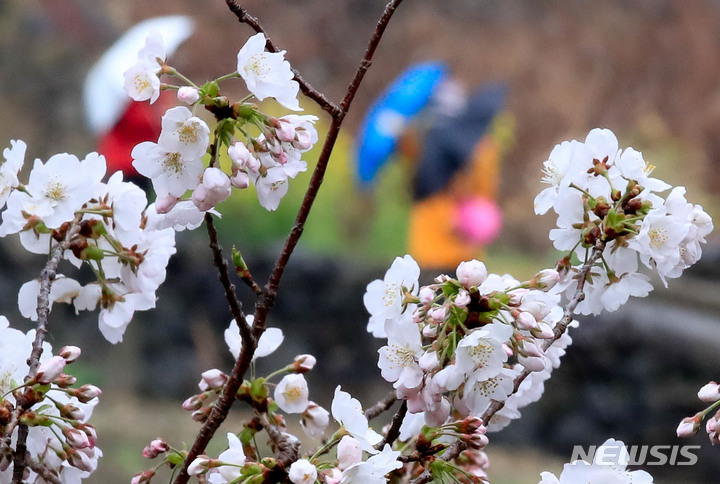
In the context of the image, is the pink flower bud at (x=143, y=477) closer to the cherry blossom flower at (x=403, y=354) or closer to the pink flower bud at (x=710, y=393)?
the cherry blossom flower at (x=403, y=354)

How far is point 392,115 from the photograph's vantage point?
4.29 meters

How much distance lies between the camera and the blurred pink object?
162 inches

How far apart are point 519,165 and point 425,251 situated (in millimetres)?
2086

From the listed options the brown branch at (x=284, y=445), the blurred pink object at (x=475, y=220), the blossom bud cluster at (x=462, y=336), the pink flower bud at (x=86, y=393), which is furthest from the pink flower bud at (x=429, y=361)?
the blurred pink object at (x=475, y=220)

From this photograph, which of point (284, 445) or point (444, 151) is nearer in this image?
point (284, 445)

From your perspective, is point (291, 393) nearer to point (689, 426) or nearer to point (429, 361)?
point (429, 361)

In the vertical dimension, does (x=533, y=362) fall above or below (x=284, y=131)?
below

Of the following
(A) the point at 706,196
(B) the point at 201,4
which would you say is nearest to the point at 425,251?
(A) the point at 706,196

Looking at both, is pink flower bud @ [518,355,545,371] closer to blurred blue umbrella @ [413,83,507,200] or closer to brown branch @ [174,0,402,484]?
brown branch @ [174,0,402,484]

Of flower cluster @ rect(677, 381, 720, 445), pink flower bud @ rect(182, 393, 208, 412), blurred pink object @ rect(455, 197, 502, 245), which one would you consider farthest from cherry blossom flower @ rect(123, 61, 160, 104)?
blurred pink object @ rect(455, 197, 502, 245)

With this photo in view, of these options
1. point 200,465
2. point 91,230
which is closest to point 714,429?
point 200,465

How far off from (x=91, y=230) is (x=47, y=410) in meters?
0.12

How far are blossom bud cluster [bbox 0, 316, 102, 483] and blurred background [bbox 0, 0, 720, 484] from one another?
274cm

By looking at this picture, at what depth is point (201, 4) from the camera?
256 inches
